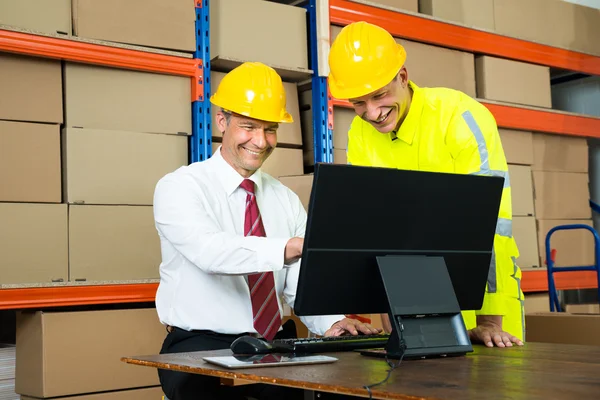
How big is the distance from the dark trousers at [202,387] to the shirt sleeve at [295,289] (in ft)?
0.91

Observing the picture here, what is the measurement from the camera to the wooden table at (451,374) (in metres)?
1.07

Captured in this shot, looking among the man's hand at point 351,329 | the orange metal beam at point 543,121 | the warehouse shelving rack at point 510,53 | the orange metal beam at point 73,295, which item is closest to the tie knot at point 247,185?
the man's hand at point 351,329

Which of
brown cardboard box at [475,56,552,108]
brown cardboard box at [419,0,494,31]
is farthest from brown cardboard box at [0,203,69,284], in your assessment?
brown cardboard box at [475,56,552,108]

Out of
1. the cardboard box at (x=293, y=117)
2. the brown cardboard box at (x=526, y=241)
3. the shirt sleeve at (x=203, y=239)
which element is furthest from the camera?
the brown cardboard box at (x=526, y=241)

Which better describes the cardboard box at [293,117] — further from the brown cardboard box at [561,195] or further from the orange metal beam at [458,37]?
the brown cardboard box at [561,195]

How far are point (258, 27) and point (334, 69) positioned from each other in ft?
4.38

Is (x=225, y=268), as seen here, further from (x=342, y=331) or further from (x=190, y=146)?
(x=190, y=146)

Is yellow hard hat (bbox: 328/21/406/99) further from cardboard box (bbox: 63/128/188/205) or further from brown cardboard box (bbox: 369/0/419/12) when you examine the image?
brown cardboard box (bbox: 369/0/419/12)

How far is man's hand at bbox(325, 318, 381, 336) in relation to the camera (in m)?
1.95

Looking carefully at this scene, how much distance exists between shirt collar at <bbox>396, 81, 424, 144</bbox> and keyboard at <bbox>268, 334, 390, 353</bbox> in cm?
67

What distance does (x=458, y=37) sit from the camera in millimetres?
3986

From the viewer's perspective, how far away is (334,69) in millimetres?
2039

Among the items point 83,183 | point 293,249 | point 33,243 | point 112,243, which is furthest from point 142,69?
point 293,249

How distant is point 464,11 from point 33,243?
A: 2.71 metres
